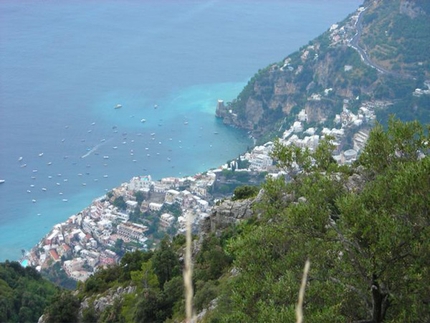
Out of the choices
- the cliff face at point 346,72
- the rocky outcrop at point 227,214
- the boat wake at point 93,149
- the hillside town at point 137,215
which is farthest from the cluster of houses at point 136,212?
the rocky outcrop at point 227,214

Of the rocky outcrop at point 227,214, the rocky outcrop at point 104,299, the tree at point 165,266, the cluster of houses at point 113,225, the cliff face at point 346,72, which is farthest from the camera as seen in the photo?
the cliff face at point 346,72

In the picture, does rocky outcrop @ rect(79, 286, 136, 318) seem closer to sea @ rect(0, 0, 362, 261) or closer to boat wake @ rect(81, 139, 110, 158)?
sea @ rect(0, 0, 362, 261)

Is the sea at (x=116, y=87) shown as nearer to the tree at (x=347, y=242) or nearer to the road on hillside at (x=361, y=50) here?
the road on hillside at (x=361, y=50)

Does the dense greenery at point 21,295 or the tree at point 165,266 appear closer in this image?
the tree at point 165,266

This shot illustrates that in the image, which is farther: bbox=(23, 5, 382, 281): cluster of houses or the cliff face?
the cliff face

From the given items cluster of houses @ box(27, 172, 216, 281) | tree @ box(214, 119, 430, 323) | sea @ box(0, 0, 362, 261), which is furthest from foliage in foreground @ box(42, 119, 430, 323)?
sea @ box(0, 0, 362, 261)

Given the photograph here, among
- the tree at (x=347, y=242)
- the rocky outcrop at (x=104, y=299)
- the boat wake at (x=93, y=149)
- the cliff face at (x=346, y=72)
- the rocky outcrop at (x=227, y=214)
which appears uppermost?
the tree at (x=347, y=242)
